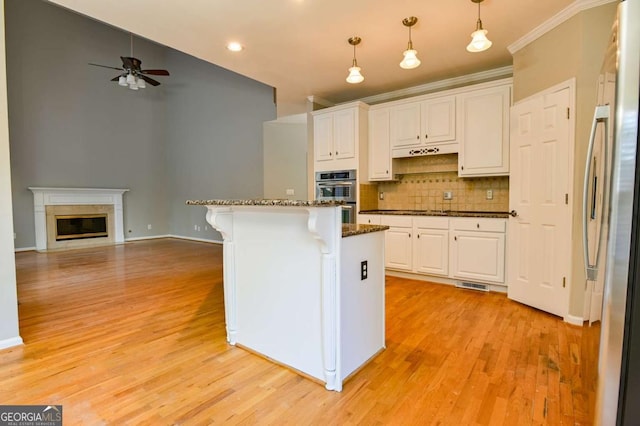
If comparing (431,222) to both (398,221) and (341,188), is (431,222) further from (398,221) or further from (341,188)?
(341,188)

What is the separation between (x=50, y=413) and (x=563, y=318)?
3714 mm

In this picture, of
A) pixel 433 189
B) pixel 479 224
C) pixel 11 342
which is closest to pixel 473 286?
pixel 479 224

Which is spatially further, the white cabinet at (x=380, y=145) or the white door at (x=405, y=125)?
the white cabinet at (x=380, y=145)

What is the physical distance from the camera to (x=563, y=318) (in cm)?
278

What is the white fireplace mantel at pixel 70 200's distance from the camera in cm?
659

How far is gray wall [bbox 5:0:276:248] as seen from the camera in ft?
21.0

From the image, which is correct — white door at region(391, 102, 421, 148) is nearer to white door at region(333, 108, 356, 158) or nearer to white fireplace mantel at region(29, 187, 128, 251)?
white door at region(333, 108, 356, 158)

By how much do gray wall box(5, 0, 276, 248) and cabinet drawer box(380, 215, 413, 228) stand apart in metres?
3.51

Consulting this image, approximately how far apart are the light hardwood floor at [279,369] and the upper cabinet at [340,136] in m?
2.18

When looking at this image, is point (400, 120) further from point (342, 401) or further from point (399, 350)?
point (342, 401)

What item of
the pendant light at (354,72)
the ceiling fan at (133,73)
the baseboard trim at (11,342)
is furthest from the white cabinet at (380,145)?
the baseboard trim at (11,342)

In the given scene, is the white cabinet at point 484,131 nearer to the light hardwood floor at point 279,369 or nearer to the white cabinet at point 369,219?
the white cabinet at point 369,219

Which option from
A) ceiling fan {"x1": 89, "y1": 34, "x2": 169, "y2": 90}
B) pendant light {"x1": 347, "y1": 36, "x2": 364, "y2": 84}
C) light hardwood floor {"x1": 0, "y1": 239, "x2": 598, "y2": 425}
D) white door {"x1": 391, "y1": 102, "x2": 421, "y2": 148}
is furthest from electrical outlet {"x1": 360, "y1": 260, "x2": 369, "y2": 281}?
ceiling fan {"x1": 89, "y1": 34, "x2": 169, "y2": 90}

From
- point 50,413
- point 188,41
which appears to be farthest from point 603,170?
point 188,41
